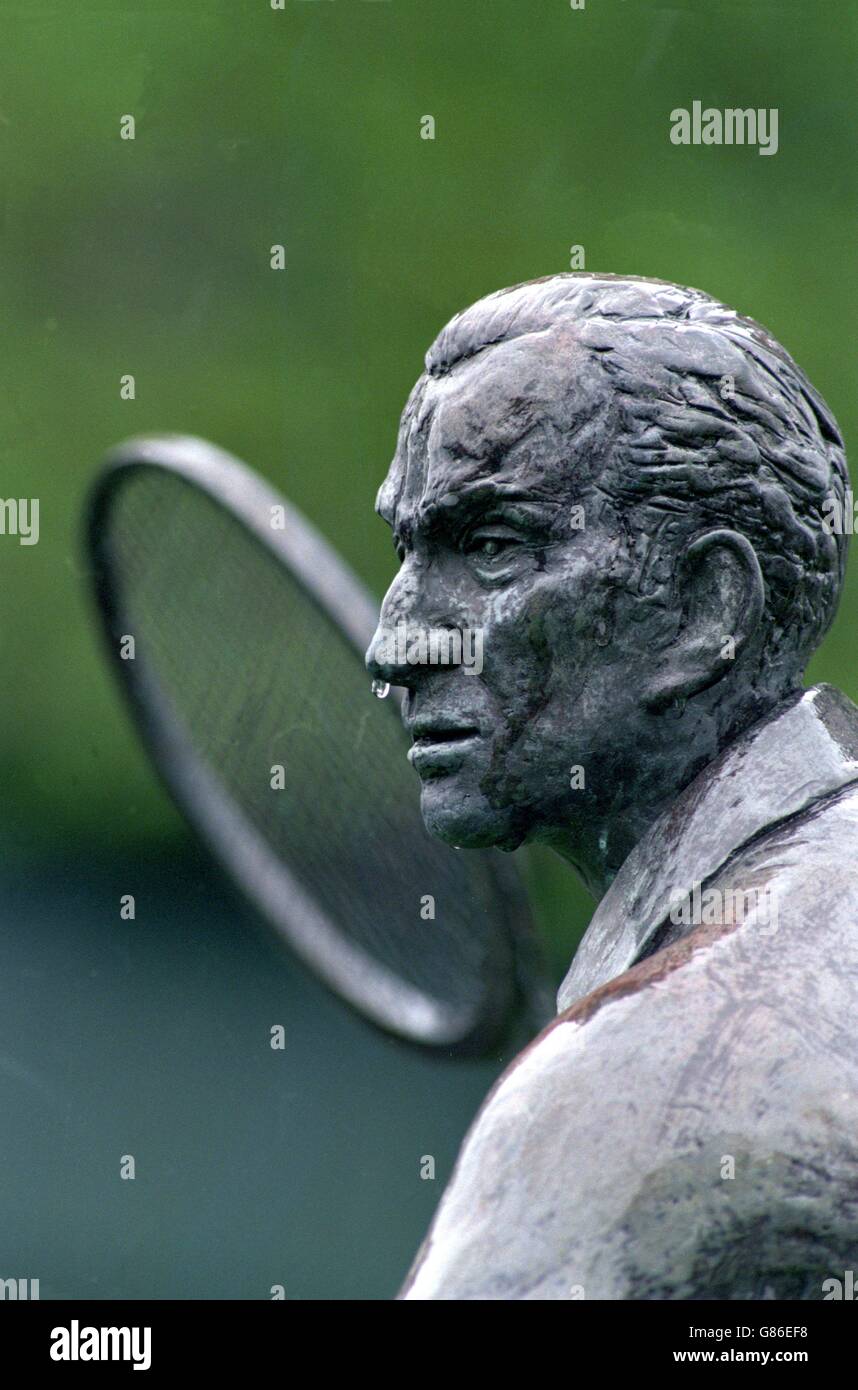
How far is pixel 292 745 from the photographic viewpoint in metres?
5.96

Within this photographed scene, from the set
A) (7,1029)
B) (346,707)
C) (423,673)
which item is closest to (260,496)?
(346,707)

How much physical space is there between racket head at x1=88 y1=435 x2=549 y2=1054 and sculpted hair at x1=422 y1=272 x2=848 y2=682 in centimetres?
236

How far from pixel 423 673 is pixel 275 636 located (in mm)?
3223

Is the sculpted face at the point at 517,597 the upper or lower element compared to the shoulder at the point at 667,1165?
upper

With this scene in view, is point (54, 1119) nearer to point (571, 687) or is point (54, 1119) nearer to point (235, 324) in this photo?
point (235, 324)

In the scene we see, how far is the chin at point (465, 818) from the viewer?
2.59 m

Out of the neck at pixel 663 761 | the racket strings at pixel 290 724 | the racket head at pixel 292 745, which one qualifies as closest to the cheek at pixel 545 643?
the neck at pixel 663 761

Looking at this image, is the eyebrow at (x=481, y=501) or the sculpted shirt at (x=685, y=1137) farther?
the eyebrow at (x=481, y=501)

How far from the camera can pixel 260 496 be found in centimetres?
545

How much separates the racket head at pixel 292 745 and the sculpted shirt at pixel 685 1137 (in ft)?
8.92

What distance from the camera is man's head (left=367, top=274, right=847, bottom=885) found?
2.50 m

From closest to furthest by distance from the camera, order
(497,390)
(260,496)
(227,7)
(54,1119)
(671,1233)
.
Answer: (671,1233), (497,390), (260,496), (54,1119), (227,7)

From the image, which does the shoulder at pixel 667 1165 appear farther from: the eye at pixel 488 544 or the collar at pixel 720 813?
the eye at pixel 488 544

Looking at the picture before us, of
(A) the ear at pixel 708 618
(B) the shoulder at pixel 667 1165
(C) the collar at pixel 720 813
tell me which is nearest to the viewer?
(B) the shoulder at pixel 667 1165
